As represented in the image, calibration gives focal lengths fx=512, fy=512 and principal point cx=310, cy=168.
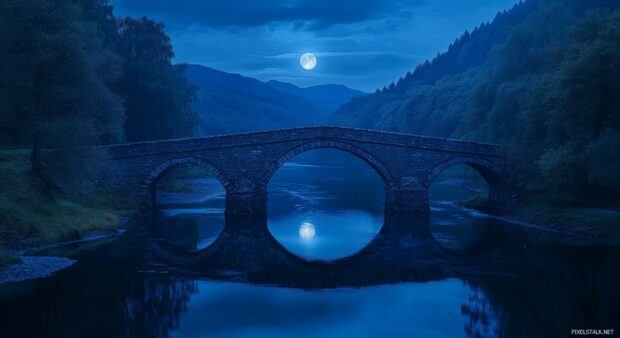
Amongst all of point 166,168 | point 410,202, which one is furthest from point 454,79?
point 166,168

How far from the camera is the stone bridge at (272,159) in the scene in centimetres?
2795

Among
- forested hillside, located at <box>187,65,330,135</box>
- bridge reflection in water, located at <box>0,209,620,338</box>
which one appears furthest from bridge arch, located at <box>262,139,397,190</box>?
forested hillside, located at <box>187,65,330,135</box>

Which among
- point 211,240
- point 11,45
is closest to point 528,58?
point 211,240

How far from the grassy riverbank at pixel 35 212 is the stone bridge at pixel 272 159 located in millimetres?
3134

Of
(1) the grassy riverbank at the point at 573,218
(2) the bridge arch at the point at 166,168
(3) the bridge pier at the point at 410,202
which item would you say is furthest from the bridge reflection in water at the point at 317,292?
(3) the bridge pier at the point at 410,202

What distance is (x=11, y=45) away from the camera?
2155 cm

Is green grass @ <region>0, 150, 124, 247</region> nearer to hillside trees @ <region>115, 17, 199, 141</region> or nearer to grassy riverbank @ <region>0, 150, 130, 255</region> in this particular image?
grassy riverbank @ <region>0, 150, 130, 255</region>

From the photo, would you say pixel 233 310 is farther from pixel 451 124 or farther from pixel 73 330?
pixel 451 124

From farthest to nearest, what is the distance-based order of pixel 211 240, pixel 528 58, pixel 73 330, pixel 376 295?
pixel 528 58 < pixel 211 240 < pixel 376 295 < pixel 73 330

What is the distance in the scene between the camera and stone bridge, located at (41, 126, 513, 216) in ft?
91.7

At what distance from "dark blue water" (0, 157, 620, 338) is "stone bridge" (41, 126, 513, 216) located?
2.47 metres

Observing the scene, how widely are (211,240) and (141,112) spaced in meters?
17.5

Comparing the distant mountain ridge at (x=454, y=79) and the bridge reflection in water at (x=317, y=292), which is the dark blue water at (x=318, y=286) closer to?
the bridge reflection in water at (x=317, y=292)

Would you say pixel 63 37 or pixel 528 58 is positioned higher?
pixel 528 58
